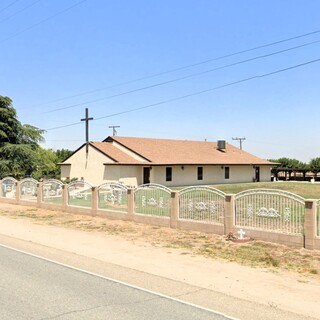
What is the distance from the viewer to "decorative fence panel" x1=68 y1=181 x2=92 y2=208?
20.2 meters

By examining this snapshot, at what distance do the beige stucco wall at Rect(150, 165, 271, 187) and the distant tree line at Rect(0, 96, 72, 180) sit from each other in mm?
11870

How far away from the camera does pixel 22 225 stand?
17250 millimetres

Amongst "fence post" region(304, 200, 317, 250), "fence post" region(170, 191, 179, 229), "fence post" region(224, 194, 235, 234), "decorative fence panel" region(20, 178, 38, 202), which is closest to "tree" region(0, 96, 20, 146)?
"decorative fence panel" region(20, 178, 38, 202)

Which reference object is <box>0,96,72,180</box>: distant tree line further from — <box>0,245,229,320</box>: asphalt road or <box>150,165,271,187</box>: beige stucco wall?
<box>0,245,229,320</box>: asphalt road

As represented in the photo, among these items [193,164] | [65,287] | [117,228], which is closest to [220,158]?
[193,164]

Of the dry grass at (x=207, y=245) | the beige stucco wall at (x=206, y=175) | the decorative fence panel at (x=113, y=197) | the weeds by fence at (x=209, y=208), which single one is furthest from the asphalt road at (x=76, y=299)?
the beige stucco wall at (x=206, y=175)

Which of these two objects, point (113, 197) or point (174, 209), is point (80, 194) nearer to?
point (113, 197)

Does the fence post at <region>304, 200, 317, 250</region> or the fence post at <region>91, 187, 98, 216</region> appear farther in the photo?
the fence post at <region>91, 187, 98, 216</region>

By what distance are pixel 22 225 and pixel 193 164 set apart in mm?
29317

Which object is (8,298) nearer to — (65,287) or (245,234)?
(65,287)

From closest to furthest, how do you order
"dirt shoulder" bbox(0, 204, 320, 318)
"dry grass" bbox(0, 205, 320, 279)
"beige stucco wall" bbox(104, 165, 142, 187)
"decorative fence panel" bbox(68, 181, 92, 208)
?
"dirt shoulder" bbox(0, 204, 320, 318), "dry grass" bbox(0, 205, 320, 279), "decorative fence panel" bbox(68, 181, 92, 208), "beige stucco wall" bbox(104, 165, 142, 187)

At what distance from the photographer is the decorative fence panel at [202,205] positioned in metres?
14.0

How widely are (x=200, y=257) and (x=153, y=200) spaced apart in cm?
573

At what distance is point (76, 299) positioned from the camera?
6633 millimetres
